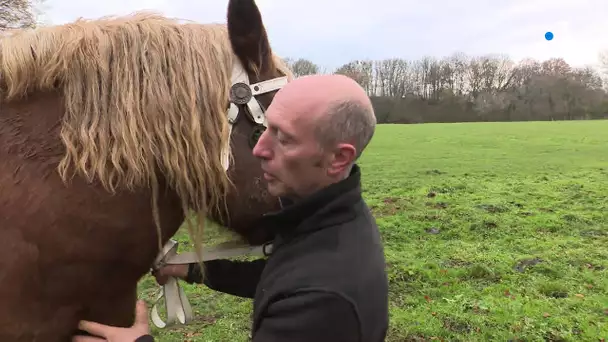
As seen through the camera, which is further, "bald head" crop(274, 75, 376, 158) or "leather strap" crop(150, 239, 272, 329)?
"leather strap" crop(150, 239, 272, 329)

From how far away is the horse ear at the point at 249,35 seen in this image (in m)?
1.73

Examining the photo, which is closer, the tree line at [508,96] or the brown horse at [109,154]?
the brown horse at [109,154]

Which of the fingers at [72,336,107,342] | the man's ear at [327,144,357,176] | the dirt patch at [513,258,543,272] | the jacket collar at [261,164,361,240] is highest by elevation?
the man's ear at [327,144,357,176]

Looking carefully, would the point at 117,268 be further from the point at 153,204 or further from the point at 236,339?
the point at 236,339

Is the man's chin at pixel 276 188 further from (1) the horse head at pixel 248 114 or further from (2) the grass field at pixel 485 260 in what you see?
(2) the grass field at pixel 485 260

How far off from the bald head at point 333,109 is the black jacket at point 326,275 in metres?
0.14

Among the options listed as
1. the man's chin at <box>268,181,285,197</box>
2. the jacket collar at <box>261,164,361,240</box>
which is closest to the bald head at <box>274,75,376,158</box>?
the jacket collar at <box>261,164,361,240</box>

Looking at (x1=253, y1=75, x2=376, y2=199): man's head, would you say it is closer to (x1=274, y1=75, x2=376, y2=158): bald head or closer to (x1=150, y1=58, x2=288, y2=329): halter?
(x1=274, y1=75, x2=376, y2=158): bald head

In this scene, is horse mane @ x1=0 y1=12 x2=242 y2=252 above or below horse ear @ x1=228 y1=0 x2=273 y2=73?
below

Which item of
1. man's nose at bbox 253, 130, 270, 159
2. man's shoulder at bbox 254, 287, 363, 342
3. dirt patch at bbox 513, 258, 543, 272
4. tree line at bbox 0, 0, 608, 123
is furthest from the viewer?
tree line at bbox 0, 0, 608, 123

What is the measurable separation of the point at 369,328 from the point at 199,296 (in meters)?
4.91

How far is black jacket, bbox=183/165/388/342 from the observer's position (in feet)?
4.17

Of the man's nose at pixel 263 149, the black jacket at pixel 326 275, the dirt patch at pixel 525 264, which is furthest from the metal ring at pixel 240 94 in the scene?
the dirt patch at pixel 525 264

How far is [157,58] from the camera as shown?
1.75m
